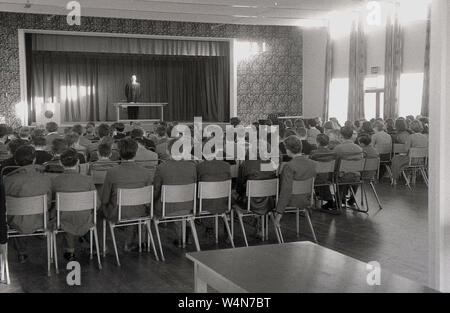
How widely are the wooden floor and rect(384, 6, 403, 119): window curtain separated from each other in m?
9.47

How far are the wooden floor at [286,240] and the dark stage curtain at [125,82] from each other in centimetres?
1481

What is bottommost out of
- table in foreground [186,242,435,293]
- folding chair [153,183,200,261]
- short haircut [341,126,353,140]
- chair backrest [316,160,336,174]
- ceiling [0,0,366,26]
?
folding chair [153,183,200,261]

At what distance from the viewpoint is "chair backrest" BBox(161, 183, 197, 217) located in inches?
245

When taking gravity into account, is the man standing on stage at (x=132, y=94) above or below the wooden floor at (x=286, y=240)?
above

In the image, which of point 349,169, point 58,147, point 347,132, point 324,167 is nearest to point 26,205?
point 58,147

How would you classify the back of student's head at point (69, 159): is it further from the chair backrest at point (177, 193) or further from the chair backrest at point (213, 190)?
the chair backrest at point (213, 190)

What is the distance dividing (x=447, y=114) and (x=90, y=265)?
12.8ft

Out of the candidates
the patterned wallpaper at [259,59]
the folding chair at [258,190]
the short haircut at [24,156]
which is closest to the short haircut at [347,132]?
the folding chair at [258,190]

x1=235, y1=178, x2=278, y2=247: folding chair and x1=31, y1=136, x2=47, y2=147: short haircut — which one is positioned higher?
x1=31, y1=136, x2=47, y2=147: short haircut

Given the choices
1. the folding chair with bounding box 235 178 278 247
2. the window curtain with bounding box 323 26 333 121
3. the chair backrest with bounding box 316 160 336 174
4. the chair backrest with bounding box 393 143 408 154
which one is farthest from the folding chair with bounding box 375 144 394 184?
the window curtain with bounding box 323 26 333 121

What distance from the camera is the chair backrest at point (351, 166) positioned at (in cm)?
851

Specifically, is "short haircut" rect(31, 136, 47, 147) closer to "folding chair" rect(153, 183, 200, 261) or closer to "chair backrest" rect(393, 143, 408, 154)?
"folding chair" rect(153, 183, 200, 261)
